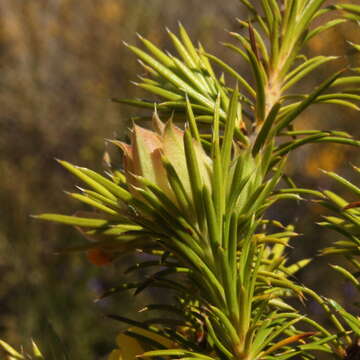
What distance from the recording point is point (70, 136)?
3.53 meters

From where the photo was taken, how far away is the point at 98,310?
2.54 metres

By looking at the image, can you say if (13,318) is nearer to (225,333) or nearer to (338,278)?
(338,278)

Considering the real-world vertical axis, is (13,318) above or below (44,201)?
below

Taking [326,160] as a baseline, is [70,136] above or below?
below

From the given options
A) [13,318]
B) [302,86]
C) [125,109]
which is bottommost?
[13,318]

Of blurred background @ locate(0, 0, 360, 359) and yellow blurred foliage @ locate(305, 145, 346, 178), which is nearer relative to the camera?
blurred background @ locate(0, 0, 360, 359)

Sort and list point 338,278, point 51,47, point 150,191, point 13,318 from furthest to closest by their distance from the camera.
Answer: point 51,47 → point 338,278 → point 13,318 → point 150,191

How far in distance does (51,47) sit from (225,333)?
13.8 ft

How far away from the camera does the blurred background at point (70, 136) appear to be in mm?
2467

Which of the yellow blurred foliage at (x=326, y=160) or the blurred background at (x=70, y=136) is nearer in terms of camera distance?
the blurred background at (x=70, y=136)

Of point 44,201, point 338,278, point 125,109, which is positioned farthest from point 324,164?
point 44,201

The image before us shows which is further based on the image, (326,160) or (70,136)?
(70,136)

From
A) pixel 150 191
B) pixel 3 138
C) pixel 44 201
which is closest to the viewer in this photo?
pixel 150 191

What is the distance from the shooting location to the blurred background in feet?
8.09
